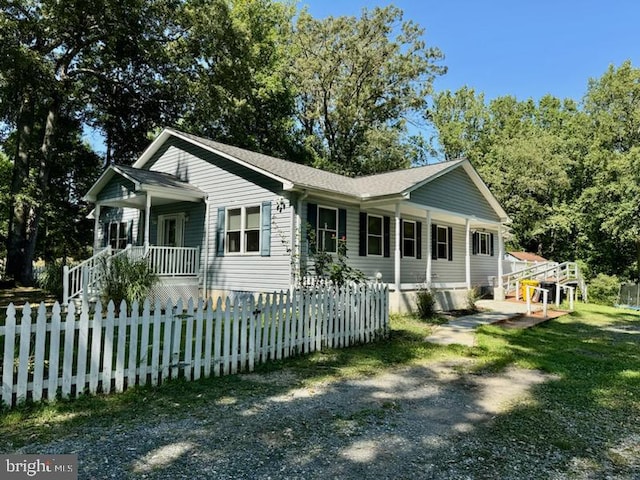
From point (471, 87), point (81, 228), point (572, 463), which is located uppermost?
point (471, 87)

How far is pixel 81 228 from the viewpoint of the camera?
25.2 metres

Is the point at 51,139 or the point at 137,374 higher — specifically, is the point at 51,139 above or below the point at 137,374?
above

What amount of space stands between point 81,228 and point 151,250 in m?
15.3

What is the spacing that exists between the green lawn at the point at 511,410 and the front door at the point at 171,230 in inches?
373

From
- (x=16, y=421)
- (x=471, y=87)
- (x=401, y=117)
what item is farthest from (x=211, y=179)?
(x=471, y=87)

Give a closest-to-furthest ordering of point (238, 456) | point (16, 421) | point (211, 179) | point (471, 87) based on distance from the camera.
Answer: point (238, 456)
point (16, 421)
point (211, 179)
point (471, 87)

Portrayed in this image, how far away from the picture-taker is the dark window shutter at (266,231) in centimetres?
1227

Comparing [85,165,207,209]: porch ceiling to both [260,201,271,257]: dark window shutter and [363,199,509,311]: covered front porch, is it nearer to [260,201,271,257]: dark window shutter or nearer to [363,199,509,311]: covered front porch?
[260,201,271,257]: dark window shutter

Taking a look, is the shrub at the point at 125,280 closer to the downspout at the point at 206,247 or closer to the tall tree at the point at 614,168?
the downspout at the point at 206,247

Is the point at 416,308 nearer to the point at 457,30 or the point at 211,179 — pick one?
the point at 211,179

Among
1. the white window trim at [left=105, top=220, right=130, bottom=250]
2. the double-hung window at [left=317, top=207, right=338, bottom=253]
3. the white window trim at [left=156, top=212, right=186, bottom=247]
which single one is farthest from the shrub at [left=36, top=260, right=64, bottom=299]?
the double-hung window at [left=317, top=207, right=338, bottom=253]

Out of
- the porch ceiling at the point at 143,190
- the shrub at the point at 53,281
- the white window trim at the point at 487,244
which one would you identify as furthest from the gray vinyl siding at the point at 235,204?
the white window trim at the point at 487,244

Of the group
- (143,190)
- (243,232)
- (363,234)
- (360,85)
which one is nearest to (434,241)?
(363,234)

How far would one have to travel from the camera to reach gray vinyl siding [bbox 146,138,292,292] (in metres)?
12.0
